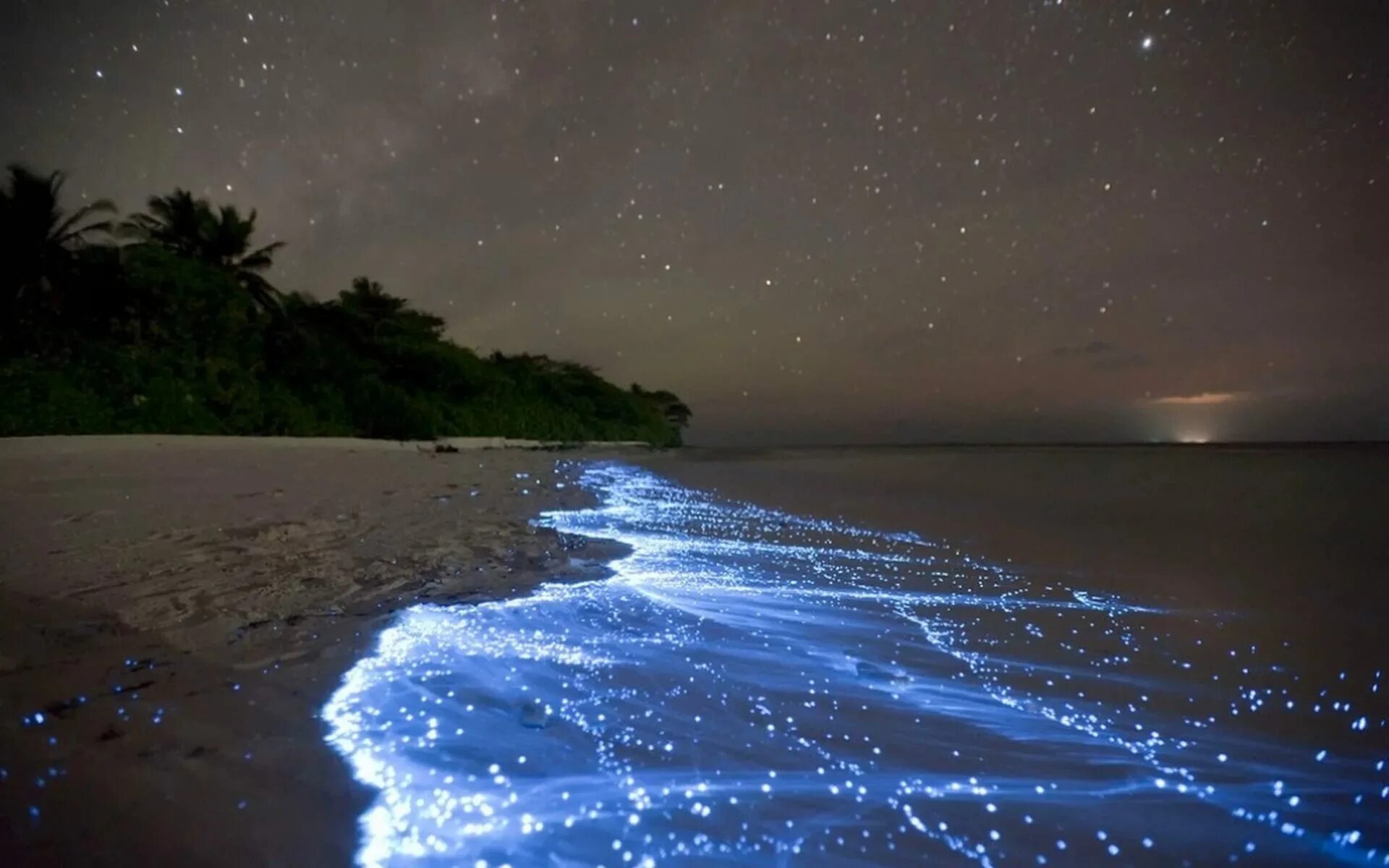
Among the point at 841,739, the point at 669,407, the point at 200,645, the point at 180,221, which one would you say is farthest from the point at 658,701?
the point at 669,407

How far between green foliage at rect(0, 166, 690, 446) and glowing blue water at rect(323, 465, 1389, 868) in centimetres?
1336

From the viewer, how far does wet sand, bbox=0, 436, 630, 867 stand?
4.73 feet

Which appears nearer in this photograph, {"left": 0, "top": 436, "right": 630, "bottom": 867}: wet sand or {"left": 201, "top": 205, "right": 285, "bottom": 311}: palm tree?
{"left": 0, "top": 436, "right": 630, "bottom": 867}: wet sand

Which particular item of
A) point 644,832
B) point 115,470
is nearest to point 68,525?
point 115,470

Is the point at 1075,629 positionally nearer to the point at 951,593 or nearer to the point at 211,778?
the point at 951,593

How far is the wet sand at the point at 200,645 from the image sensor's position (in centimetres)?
144

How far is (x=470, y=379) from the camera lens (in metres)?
27.5

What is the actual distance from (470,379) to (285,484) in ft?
66.8

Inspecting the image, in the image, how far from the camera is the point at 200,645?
96.0 inches

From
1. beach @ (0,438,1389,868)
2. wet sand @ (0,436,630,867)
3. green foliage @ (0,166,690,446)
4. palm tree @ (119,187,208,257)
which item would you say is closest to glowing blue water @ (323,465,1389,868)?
beach @ (0,438,1389,868)

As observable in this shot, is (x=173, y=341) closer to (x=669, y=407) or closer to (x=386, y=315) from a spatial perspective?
(x=386, y=315)

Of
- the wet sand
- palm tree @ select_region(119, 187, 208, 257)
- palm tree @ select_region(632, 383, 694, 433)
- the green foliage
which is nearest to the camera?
the wet sand

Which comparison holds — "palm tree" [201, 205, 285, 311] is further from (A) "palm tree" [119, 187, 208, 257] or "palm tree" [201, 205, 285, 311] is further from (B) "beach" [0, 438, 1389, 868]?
(B) "beach" [0, 438, 1389, 868]

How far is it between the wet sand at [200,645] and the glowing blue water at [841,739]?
0.17 metres
